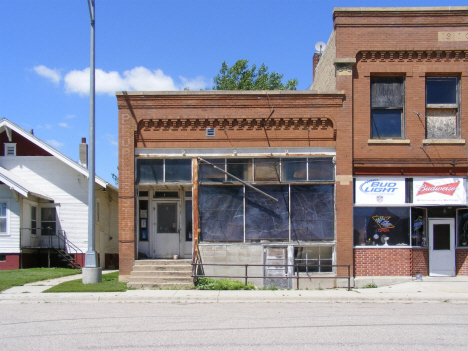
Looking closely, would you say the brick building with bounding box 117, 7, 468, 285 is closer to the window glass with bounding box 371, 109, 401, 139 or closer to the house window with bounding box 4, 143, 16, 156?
the window glass with bounding box 371, 109, 401, 139

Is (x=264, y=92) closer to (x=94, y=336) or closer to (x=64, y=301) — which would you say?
(x=64, y=301)

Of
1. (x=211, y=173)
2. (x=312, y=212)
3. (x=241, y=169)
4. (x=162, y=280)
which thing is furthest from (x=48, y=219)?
(x=312, y=212)

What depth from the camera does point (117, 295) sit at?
1358 centimetres

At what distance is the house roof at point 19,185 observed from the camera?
20.3 m

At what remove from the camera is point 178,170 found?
1697 cm

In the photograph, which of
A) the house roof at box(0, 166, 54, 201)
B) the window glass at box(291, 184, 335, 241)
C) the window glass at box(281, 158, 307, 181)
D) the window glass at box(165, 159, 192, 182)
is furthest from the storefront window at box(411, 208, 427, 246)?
the house roof at box(0, 166, 54, 201)

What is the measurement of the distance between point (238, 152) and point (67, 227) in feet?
34.1

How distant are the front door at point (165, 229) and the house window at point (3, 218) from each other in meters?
7.79

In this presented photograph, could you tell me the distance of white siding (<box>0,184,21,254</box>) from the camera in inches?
826

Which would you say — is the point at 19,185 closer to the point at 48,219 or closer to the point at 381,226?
the point at 48,219

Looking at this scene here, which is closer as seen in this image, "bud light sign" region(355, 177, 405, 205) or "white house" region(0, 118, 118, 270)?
"bud light sign" region(355, 177, 405, 205)

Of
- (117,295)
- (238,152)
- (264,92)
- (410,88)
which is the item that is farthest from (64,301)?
(410,88)

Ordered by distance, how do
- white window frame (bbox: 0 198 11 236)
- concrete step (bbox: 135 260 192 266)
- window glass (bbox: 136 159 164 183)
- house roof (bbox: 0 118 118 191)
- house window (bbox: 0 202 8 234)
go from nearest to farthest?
concrete step (bbox: 135 260 192 266) → window glass (bbox: 136 159 164 183) → white window frame (bbox: 0 198 11 236) → house window (bbox: 0 202 8 234) → house roof (bbox: 0 118 118 191)

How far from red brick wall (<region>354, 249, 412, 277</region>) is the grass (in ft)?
36.7
